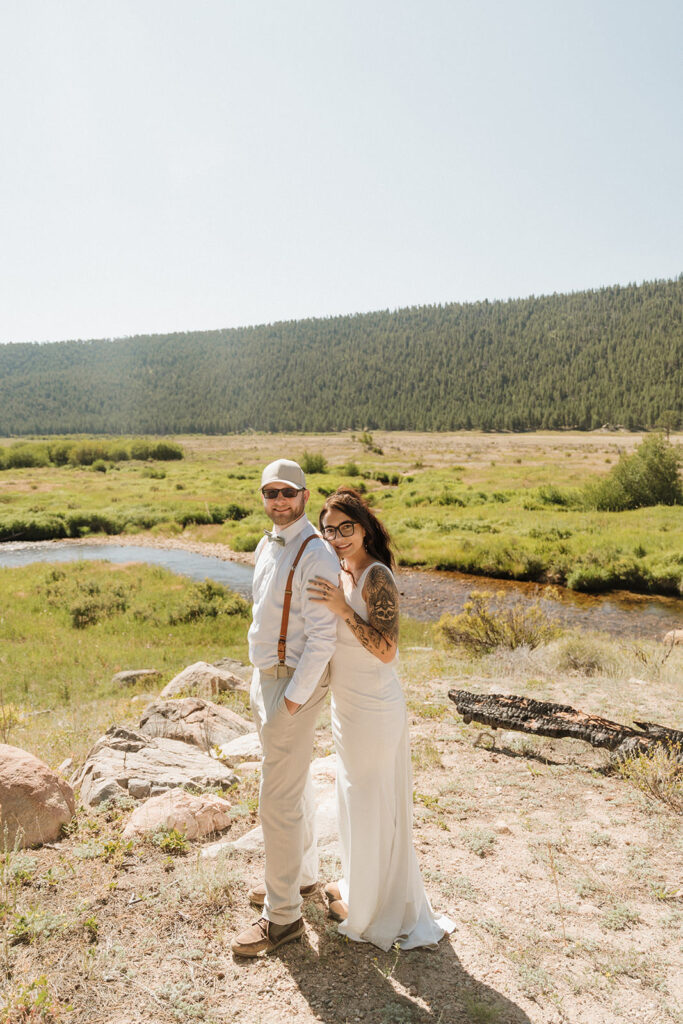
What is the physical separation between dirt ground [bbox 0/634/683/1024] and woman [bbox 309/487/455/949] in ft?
0.76

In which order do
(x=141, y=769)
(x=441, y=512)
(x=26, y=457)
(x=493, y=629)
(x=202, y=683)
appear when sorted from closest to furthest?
(x=141, y=769), (x=202, y=683), (x=493, y=629), (x=441, y=512), (x=26, y=457)

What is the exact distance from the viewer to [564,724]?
5965mm

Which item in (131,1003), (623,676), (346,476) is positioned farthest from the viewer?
(346,476)

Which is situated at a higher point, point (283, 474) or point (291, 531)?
point (283, 474)

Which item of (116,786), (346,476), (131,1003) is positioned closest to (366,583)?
(131,1003)

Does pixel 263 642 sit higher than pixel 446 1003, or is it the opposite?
pixel 263 642

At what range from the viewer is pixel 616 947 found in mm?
3314

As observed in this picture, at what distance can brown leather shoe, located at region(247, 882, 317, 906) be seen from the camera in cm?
348

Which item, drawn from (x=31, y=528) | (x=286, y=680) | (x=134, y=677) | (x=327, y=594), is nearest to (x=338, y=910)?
(x=286, y=680)

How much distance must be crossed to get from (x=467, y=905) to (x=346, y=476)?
1809 inches

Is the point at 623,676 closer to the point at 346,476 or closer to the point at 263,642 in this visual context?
the point at 263,642

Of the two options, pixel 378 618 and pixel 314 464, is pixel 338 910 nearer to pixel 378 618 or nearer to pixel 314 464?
pixel 378 618

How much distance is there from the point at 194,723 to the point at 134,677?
4.46m

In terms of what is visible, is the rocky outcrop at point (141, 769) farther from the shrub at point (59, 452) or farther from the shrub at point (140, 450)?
the shrub at point (140, 450)
